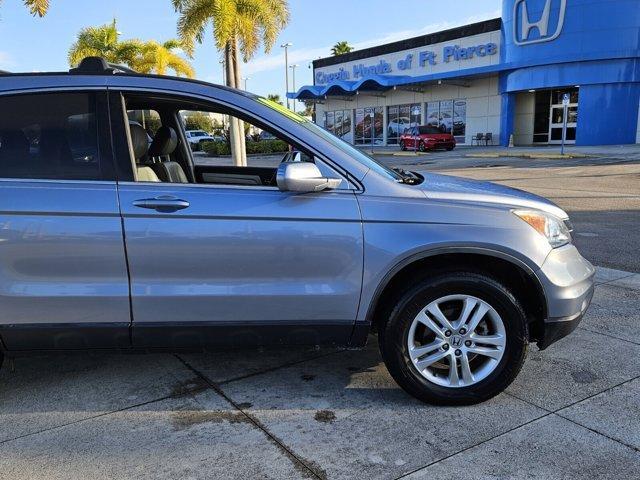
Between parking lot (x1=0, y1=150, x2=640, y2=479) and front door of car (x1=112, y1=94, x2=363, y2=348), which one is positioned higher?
front door of car (x1=112, y1=94, x2=363, y2=348)

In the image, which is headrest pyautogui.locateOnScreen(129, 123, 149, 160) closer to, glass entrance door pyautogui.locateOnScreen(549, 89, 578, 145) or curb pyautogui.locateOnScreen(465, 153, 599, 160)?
curb pyautogui.locateOnScreen(465, 153, 599, 160)

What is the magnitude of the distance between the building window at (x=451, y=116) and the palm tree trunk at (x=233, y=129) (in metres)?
23.0

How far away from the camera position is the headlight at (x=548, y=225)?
3195mm

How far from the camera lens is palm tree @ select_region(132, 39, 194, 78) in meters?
26.3

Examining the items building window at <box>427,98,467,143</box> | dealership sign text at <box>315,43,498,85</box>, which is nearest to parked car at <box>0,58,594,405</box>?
dealership sign text at <box>315,43,498,85</box>

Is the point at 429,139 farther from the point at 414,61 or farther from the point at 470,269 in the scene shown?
the point at 470,269

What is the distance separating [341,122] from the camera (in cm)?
4653

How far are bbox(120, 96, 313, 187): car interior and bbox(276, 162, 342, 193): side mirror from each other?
0.23 meters

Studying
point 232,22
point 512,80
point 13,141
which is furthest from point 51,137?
point 512,80

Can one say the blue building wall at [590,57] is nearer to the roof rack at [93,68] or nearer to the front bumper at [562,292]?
the front bumper at [562,292]

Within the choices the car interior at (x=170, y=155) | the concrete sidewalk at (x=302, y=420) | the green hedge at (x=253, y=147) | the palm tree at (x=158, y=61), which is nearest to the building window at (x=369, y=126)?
the green hedge at (x=253, y=147)

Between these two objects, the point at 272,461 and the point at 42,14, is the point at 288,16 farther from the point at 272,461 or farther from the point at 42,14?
the point at 272,461

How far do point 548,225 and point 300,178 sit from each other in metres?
1.46

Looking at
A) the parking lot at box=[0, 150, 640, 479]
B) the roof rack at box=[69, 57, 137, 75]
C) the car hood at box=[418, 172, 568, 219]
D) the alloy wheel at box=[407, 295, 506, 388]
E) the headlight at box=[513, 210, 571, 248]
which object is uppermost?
the roof rack at box=[69, 57, 137, 75]
